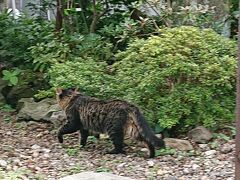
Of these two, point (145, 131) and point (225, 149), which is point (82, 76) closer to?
point (145, 131)

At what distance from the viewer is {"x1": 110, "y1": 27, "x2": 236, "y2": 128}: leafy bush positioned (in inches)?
223

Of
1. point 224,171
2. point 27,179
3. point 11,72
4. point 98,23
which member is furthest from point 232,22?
point 27,179

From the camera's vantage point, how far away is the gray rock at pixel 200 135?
569cm

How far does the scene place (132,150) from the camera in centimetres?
575

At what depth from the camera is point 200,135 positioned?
5.71 meters

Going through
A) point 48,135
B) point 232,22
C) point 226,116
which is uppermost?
point 232,22

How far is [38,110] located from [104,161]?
76.5 inches

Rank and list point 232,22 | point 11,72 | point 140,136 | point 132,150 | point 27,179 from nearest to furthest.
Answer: point 27,179 < point 140,136 < point 132,150 < point 11,72 < point 232,22

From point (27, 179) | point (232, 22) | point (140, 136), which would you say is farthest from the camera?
point (232, 22)

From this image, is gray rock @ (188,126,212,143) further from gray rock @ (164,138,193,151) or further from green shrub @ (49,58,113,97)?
green shrub @ (49,58,113,97)

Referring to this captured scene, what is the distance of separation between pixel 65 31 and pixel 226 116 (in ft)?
10.4

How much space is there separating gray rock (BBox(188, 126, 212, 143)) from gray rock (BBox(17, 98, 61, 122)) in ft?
5.89

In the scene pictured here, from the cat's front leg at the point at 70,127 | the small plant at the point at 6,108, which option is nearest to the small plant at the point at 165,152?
the cat's front leg at the point at 70,127

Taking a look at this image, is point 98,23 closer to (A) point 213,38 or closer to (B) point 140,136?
(A) point 213,38
